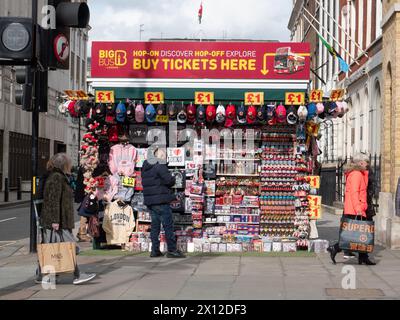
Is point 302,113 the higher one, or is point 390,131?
point 302,113

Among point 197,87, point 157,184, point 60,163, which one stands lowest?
point 157,184

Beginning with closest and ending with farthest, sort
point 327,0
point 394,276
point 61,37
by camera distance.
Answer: point 394,276 → point 61,37 → point 327,0

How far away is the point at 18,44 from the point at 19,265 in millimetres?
3691

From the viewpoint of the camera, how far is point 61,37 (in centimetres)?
1176

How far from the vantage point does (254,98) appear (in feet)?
45.9

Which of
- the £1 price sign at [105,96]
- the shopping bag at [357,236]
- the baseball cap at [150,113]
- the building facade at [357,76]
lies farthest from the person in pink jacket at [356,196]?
the building facade at [357,76]

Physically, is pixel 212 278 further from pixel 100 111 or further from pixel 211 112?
pixel 100 111

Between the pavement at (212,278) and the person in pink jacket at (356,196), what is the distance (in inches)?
9.9

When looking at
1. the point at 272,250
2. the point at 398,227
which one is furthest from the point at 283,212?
the point at 398,227

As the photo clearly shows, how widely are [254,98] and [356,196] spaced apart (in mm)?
2836

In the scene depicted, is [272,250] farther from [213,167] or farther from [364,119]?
[364,119]

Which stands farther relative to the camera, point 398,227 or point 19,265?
point 398,227

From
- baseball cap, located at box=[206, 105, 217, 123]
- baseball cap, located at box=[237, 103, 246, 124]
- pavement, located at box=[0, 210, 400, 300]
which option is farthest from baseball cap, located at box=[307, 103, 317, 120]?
pavement, located at box=[0, 210, 400, 300]

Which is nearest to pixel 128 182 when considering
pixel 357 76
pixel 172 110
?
pixel 172 110
